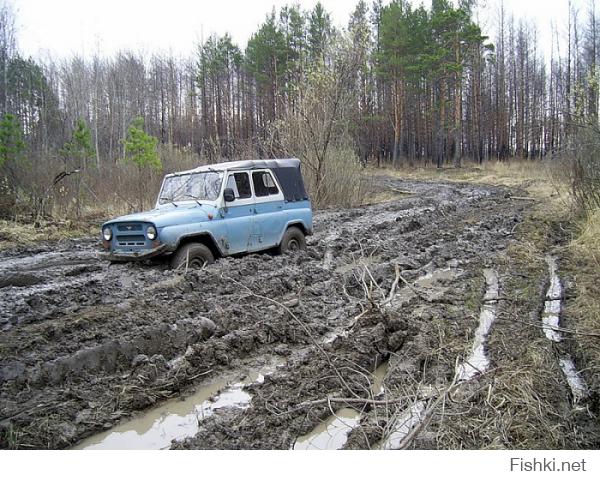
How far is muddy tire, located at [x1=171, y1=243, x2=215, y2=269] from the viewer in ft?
25.3

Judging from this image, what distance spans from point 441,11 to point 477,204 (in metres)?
7.24

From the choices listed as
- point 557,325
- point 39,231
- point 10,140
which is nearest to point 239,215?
point 557,325

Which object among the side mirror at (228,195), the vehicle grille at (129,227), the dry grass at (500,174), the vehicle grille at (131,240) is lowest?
the vehicle grille at (131,240)

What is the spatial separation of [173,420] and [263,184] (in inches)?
214

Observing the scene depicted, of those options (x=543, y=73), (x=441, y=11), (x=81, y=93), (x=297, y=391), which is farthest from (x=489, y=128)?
(x=297, y=391)

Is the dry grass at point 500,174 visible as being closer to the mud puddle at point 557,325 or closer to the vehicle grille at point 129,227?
the mud puddle at point 557,325

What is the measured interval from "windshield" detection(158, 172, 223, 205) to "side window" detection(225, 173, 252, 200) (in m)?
0.18

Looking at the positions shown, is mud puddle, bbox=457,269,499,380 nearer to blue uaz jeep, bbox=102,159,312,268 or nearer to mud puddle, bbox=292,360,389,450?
mud puddle, bbox=292,360,389,450

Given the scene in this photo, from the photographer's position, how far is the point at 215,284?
712cm

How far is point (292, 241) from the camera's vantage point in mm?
9562

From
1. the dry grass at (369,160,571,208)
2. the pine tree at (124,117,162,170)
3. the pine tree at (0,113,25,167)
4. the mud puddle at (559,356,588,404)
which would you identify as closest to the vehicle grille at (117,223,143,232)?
the mud puddle at (559,356,588,404)

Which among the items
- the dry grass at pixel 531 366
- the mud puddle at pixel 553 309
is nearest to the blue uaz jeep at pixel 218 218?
the dry grass at pixel 531 366

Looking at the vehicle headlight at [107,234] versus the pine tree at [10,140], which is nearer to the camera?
the vehicle headlight at [107,234]

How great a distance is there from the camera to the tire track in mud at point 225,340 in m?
3.85
